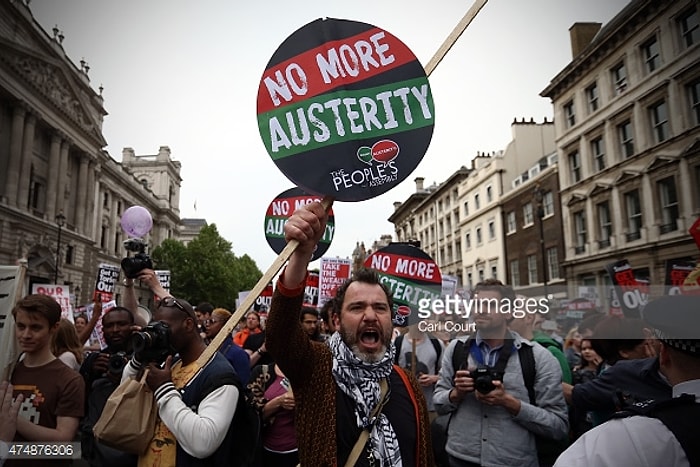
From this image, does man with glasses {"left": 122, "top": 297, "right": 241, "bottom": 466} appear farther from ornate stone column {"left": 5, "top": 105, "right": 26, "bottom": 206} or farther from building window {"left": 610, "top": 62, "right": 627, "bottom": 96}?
ornate stone column {"left": 5, "top": 105, "right": 26, "bottom": 206}

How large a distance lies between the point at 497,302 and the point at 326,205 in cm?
214

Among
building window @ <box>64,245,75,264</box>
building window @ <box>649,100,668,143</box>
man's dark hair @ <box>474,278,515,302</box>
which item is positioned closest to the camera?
man's dark hair @ <box>474,278,515,302</box>

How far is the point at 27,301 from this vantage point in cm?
280

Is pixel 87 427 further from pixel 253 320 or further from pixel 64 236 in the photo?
pixel 64 236

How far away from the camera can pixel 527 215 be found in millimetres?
28891

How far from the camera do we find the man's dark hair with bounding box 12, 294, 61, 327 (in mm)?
2793

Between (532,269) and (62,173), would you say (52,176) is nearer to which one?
(62,173)

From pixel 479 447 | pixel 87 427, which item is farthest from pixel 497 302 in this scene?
pixel 87 427

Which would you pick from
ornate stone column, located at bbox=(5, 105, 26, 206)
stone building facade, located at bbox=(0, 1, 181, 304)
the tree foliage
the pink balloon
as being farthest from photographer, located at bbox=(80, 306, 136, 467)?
the tree foliage

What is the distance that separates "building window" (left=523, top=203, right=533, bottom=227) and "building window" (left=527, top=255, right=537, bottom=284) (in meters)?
2.21

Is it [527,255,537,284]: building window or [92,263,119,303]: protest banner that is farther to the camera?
[527,255,537,284]: building window

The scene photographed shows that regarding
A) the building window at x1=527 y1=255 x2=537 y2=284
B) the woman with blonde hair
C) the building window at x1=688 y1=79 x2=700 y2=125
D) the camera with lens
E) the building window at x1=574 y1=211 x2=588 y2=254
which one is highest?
the building window at x1=688 y1=79 x2=700 y2=125

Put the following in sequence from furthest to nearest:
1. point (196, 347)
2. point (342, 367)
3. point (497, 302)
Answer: point (497, 302) → point (196, 347) → point (342, 367)

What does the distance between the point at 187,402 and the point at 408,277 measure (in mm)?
3719
